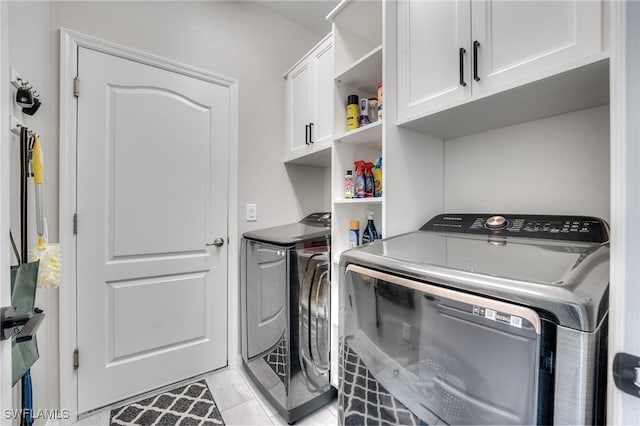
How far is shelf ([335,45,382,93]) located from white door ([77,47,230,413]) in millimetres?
987

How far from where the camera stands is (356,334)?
1.06 meters

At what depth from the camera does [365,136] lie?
1551mm

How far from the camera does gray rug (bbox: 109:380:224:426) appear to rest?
1.59m

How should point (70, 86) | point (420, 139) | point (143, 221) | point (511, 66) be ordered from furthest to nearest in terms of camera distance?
point (143, 221), point (70, 86), point (420, 139), point (511, 66)

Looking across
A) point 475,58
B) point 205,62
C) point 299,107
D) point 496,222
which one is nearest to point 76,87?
point 205,62

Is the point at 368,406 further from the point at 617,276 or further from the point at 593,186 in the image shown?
the point at 593,186

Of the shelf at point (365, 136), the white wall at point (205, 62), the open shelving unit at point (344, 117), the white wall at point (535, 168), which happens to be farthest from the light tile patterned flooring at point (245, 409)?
the shelf at point (365, 136)

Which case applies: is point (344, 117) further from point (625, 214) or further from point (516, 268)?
point (625, 214)

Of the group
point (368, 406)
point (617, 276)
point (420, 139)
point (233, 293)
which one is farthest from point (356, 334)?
point (233, 293)

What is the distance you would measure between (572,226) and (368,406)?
3.21ft

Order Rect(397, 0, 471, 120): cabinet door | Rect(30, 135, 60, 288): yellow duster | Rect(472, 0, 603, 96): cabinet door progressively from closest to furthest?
Rect(472, 0, 603, 96): cabinet door, Rect(30, 135, 60, 288): yellow duster, Rect(397, 0, 471, 120): cabinet door

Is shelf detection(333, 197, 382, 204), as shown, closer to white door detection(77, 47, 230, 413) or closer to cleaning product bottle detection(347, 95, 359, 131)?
cleaning product bottle detection(347, 95, 359, 131)

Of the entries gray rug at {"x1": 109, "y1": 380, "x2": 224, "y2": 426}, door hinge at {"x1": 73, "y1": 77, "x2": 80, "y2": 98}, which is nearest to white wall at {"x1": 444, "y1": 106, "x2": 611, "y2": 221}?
gray rug at {"x1": 109, "y1": 380, "x2": 224, "y2": 426}

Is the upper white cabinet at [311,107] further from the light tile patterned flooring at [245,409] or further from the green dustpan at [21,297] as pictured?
the light tile patterned flooring at [245,409]
